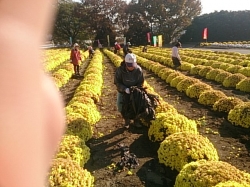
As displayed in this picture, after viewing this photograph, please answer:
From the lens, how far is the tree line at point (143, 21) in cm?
5441

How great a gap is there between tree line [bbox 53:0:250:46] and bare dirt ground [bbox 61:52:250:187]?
159 feet

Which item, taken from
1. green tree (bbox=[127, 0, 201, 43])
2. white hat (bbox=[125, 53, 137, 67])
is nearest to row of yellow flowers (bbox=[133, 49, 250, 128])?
white hat (bbox=[125, 53, 137, 67])

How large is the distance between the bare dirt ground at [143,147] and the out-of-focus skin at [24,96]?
13.2 feet

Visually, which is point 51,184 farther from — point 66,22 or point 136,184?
point 66,22

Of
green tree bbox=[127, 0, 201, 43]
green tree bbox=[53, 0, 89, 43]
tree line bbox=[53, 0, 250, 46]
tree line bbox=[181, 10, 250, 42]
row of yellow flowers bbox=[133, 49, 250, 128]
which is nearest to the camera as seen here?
row of yellow flowers bbox=[133, 49, 250, 128]

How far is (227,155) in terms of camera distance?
526 centimetres

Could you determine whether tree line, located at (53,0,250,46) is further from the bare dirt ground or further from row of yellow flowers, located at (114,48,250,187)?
row of yellow flowers, located at (114,48,250,187)

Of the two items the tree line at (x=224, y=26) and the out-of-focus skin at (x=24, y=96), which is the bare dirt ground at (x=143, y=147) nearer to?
the out-of-focus skin at (x=24, y=96)

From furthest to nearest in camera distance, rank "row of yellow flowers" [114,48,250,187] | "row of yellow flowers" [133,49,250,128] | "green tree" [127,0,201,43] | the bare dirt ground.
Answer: "green tree" [127,0,201,43] → "row of yellow flowers" [133,49,250,128] → the bare dirt ground → "row of yellow flowers" [114,48,250,187]

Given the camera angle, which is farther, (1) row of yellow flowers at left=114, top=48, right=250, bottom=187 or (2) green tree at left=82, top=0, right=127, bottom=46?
(2) green tree at left=82, top=0, right=127, bottom=46

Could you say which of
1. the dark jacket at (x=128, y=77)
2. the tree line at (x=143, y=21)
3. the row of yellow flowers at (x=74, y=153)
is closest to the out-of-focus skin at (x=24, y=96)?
the row of yellow flowers at (x=74, y=153)

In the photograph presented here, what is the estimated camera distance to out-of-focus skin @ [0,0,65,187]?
0.46 metres

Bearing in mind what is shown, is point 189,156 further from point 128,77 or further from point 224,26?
point 224,26

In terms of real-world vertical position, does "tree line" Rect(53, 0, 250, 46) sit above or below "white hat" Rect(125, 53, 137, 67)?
above
